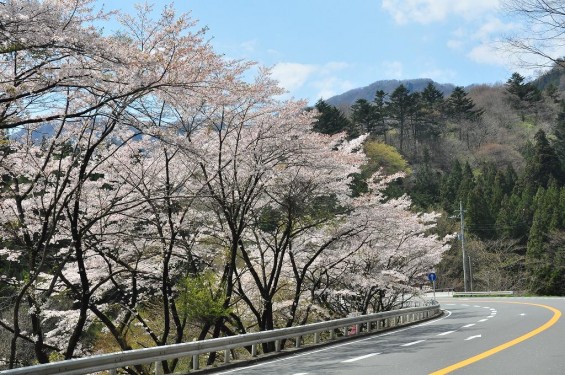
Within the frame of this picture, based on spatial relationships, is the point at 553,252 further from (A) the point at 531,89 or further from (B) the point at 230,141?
(A) the point at 531,89

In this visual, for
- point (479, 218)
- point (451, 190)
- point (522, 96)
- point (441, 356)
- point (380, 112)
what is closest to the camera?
point (441, 356)

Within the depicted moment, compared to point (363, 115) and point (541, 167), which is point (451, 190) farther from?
point (363, 115)

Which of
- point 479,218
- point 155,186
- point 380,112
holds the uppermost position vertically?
point 380,112

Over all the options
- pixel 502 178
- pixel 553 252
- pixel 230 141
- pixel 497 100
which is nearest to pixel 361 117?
pixel 502 178

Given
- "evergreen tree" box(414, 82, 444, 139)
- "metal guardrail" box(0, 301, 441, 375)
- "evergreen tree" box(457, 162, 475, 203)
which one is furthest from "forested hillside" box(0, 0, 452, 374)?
"evergreen tree" box(414, 82, 444, 139)

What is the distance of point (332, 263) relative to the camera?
25109 millimetres

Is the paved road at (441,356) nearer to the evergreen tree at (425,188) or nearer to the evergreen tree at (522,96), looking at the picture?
the evergreen tree at (425,188)

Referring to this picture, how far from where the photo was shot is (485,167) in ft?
297

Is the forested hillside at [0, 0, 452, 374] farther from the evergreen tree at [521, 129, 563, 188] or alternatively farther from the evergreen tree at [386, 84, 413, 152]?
the evergreen tree at [386, 84, 413, 152]

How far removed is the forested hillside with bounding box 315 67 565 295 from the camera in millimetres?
63125

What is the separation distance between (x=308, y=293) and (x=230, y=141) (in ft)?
39.5

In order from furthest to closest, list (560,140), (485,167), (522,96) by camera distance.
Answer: (522,96) < (560,140) < (485,167)

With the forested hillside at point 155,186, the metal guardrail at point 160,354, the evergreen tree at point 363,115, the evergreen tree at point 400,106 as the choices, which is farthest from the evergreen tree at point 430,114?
the metal guardrail at point 160,354

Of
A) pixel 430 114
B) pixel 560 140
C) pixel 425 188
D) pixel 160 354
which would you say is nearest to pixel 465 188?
pixel 425 188
